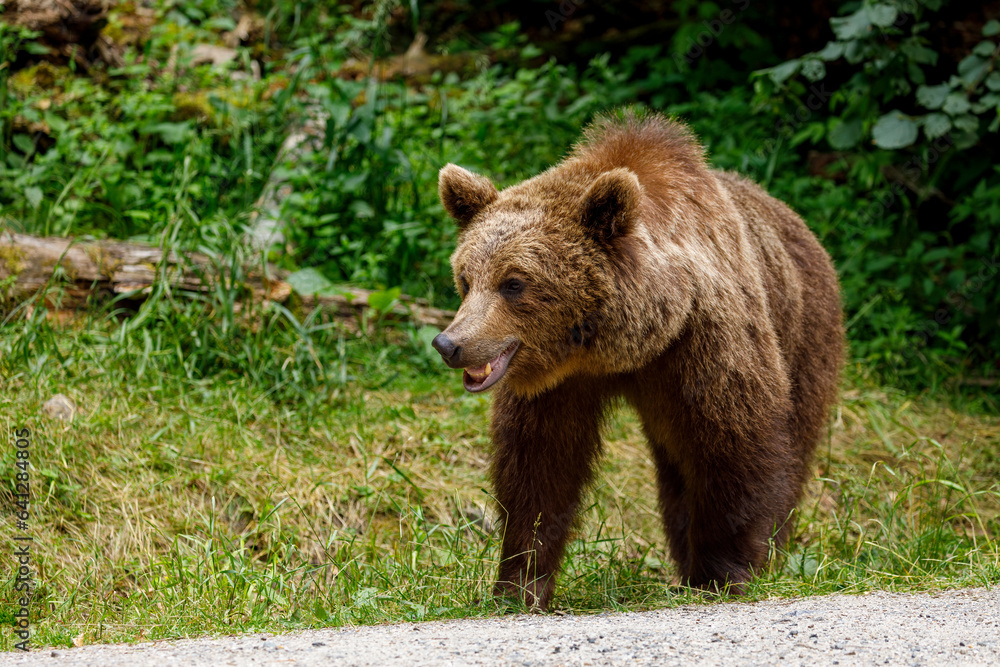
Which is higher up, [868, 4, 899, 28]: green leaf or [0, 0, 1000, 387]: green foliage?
[868, 4, 899, 28]: green leaf

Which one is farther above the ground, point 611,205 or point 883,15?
point 883,15

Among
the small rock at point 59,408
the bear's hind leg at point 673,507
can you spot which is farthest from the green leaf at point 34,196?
the bear's hind leg at point 673,507

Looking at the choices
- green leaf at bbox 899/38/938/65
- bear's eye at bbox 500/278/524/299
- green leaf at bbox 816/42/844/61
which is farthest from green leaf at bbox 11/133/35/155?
green leaf at bbox 899/38/938/65

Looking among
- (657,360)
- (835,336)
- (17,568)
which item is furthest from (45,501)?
(835,336)

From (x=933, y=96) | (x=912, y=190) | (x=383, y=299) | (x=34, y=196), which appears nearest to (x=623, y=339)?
(x=383, y=299)

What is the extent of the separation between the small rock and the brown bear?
2528 mm

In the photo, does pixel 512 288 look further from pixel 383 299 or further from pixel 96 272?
pixel 96 272

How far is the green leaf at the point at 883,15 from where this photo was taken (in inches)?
241

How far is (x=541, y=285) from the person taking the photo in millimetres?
3695

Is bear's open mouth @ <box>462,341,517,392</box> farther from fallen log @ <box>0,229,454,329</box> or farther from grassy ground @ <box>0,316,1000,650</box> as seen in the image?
fallen log @ <box>0,229,454,329</box>

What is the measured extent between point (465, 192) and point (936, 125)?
3.76m

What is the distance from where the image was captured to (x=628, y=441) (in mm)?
6516

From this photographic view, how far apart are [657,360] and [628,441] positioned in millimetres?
2597

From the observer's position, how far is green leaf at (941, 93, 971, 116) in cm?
621
